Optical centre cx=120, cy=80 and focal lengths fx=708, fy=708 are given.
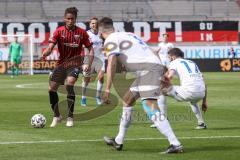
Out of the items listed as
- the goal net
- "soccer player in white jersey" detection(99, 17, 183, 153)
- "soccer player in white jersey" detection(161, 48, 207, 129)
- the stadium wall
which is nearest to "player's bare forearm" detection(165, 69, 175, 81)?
"soccer player in white jersey" detection(161, 48, 207, 129)

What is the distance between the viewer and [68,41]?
14.7 m

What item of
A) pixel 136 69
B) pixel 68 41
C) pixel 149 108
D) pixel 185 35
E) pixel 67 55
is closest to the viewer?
pixel 149 108

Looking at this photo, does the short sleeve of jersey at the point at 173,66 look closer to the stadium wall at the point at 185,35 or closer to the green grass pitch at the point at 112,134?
the green grass pitch at the point at 112,134

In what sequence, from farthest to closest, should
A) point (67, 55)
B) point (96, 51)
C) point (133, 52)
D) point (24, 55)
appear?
point (24, 55) → point (96, 51) → point (67, 55) → point (133, 52)

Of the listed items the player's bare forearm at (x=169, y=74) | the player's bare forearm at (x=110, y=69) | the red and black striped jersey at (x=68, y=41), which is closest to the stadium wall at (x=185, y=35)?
the red and black striped jersey at (x=68, y=41)

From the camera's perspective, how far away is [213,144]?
11.5m

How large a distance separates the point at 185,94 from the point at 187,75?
0.36 m

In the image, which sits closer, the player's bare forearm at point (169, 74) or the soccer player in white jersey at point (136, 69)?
the soccer player in white jersey at point (136, 69)

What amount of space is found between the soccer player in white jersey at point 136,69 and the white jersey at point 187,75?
2.29m

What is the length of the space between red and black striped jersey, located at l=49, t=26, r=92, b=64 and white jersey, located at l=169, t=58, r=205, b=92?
2.35 metres

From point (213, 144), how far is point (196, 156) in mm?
1409

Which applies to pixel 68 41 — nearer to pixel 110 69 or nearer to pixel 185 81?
pixel 185 81

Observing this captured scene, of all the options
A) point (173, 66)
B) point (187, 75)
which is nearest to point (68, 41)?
point (173, 66)

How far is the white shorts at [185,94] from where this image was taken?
525 inches
